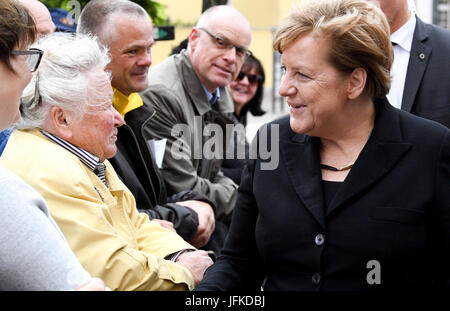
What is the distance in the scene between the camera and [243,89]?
21.1 feet

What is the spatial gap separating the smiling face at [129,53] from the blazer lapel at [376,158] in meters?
1.86

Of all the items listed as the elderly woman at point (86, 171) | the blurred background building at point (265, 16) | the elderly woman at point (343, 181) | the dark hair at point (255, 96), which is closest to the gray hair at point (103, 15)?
the elderly woman at point (86, 171)

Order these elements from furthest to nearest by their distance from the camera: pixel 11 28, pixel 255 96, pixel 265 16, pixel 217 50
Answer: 1. pixel 265 16
2. pixel 255 96
3. pixel 217 50
4. pixel 11 28

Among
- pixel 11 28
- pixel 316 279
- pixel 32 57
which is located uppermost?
pixel 11 28

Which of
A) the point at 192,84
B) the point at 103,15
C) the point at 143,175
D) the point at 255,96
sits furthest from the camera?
the point at 255,96

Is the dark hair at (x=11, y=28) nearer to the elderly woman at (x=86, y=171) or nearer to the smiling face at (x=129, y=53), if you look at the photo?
the elderly woman at (x=86, y=171)

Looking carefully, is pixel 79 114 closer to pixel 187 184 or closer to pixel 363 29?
pixel 363 29

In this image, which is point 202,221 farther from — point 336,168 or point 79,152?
point 336,168

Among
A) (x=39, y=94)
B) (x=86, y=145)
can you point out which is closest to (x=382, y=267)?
(x=86, y=145)

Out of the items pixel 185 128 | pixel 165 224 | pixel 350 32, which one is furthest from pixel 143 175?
pixel 350 32

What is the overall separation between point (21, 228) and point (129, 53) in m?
2.55

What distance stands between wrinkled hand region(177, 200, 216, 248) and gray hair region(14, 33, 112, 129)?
3.87 feet

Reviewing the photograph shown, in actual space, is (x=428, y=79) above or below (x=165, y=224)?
above

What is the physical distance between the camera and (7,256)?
181cm
